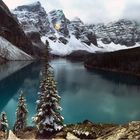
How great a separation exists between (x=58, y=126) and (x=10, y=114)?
148 ft

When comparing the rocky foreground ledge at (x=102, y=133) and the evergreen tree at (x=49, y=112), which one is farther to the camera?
the evergreen tree at (x=49, y=112)

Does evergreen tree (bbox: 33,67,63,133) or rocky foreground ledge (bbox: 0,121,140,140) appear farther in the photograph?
evergreen tree (bbox: 33,67,63,133)

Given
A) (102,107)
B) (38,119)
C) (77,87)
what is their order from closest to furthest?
1. (38,119)
2. (102,107)
3. (77,87)

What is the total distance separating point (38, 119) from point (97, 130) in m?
7.21

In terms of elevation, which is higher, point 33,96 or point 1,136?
point 1,136

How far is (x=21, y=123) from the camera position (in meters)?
58.5

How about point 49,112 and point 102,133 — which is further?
point 49,112

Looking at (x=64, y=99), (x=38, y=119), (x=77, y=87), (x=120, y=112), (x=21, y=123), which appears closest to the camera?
(x=38, y=119)

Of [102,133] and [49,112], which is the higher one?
[49,112]

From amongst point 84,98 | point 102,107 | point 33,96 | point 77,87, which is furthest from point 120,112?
point 77,87

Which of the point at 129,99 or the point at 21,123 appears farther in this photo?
the point at 129,99

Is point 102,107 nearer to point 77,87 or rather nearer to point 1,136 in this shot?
point 77,87

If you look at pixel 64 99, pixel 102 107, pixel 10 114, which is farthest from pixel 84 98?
pixel 10 114

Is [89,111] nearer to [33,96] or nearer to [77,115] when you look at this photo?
[77,115]
